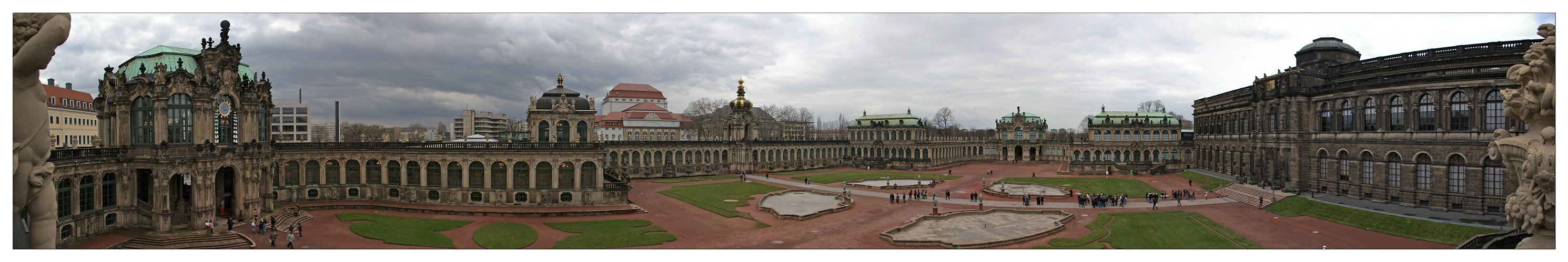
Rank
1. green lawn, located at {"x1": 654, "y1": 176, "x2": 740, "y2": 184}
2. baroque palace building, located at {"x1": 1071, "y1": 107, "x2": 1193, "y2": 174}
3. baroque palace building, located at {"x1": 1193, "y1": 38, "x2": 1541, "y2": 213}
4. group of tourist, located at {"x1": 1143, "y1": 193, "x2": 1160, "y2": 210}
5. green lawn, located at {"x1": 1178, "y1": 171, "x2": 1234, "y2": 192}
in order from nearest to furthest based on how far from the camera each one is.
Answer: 1. baroque palace building, located at {"x1": 1193, "y1": 38, "x2": 1541, "y2": 213}
2. group of tourist, located at {"x1": 1143, "y1": 193, "x2": 1160, "y2": 210}
3. green lawn, located at {"x1": 1178, "y1": 171, "x2": 1234, "y2": 192}
4. green lawn, located at {"x1": 654, "y1": 176, "x2": 740, "y2": 184}
5. baroque palace building, located at {"x1": 1071, "y1": 107, "x2": 1193, "y2": 174}

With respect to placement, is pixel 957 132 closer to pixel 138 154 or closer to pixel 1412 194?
pixel 1412 194

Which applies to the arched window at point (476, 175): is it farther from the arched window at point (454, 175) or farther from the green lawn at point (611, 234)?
the green lawn at point (611, 234)

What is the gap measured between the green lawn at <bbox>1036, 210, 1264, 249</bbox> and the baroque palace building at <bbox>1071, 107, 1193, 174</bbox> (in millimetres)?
47626

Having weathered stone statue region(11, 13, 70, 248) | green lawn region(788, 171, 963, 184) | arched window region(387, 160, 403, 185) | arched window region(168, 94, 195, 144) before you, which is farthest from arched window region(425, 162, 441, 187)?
green lawn region(788, 171, 963, 184)

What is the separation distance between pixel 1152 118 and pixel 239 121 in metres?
92.3

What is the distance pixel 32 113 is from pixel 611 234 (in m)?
21.6

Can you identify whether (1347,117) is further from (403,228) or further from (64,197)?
(64,197)

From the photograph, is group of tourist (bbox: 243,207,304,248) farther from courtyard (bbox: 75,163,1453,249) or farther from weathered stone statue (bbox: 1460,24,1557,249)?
weathered stone statue (bbox: 1460,24,1557,249)

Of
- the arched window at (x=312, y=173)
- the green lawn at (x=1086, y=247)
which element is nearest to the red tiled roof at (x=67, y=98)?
the arched window at (x=312, y=173)

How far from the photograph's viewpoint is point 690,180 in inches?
2436

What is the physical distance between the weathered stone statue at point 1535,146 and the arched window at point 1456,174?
86.1ft

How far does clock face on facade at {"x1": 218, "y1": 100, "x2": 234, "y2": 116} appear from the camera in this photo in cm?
3028

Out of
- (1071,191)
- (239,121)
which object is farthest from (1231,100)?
(239,121)

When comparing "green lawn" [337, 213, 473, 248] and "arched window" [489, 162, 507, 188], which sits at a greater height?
"arched window" [489, 162, 507, 188]
